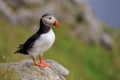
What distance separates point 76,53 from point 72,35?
11.9ft

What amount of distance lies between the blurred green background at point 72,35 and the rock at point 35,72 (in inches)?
654

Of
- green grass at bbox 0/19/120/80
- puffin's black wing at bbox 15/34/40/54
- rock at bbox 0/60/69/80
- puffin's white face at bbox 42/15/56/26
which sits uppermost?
green grass at bbox 0/19/120/80

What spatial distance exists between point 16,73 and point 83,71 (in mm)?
22995

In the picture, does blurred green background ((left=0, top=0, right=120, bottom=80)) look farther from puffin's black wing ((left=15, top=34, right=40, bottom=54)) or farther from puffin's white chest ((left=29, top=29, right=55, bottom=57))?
puffin's white chest ((left=29, top=29, right=55, bottom=57))

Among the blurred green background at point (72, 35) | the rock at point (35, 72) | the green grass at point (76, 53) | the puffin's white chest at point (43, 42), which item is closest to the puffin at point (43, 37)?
the puffin's white chest at point (43, 42)

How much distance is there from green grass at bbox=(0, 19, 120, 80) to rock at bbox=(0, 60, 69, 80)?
16.8 metres

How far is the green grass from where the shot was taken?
33.0m

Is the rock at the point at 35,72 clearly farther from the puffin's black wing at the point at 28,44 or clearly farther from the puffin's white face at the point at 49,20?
the puffin's white face at the point at 49,20

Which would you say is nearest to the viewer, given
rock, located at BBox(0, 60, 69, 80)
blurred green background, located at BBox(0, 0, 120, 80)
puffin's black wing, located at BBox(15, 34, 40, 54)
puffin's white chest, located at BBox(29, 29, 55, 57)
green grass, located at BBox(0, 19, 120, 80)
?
puffin's white chest, located at BBox(29, 29, 55, 57)

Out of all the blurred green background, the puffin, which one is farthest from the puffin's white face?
the blurred green background

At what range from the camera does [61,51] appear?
36875 millimetres

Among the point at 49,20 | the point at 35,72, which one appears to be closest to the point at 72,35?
the point at 35,72

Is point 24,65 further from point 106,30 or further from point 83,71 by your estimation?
point 106,30

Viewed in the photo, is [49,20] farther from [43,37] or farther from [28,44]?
[28,44]
